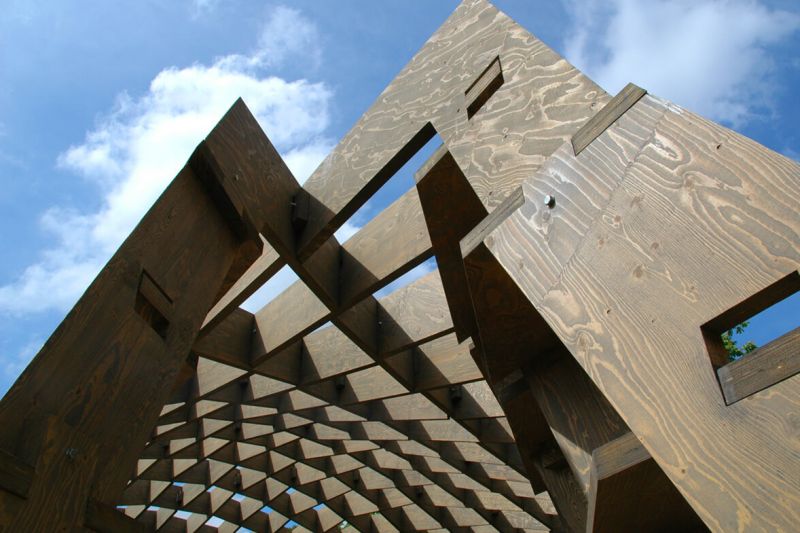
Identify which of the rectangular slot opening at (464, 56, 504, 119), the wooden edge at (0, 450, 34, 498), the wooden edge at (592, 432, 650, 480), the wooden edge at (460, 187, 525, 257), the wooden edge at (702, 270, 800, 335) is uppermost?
the rectangular slot opening at (464, 56, 504, 119)

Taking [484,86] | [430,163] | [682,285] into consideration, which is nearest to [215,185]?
[430,163]

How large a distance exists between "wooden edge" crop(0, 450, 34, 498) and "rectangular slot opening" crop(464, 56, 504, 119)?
300 cm

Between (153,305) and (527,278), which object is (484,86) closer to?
(527,278)

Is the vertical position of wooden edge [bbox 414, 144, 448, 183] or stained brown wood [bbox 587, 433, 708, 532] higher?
wooden edge [bbox 414, 144, 448, 183]

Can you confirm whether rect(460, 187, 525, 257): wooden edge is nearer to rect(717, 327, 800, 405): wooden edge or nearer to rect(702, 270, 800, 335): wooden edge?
rect(702, 270, 800, 335): wooden edge

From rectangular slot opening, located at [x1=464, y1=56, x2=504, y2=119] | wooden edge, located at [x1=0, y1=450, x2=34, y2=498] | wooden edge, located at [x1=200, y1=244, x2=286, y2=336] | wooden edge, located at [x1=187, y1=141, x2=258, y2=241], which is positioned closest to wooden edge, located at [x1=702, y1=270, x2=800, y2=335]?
rectangular slot opening, located at [x1=464, y1=56, x2=504, y2=119]

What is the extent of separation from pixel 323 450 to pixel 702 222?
15.9 meters

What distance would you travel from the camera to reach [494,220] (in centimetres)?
288

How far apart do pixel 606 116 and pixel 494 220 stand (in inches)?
25.6

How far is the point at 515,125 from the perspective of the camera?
3.30m

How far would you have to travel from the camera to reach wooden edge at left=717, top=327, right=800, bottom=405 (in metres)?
1.60

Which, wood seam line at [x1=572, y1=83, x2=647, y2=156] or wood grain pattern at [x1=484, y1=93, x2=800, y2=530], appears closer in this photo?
wood grain pattern at [x1=484, y1=93, x2=800, y2=530]

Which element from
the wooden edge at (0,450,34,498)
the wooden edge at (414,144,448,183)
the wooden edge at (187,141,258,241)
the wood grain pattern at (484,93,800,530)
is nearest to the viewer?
the wood grain pattern at (484,93,800,530)

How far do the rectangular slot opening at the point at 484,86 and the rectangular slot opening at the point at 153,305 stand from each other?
2.16 m
